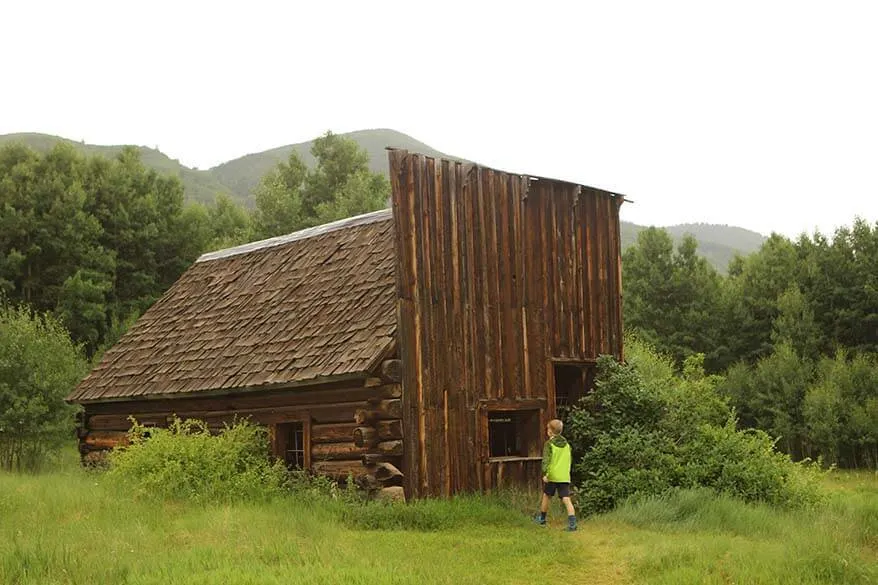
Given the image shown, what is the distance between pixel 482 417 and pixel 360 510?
10.0ft

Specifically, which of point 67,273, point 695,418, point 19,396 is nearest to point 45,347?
point 19,396

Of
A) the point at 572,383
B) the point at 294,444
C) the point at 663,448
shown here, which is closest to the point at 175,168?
the point at 294,444

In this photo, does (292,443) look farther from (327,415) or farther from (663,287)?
(663,287)

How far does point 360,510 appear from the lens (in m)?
14.2

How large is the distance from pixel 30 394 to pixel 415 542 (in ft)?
55.5

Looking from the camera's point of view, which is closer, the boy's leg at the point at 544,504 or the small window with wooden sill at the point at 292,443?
the boy's leg at the point at 544,504

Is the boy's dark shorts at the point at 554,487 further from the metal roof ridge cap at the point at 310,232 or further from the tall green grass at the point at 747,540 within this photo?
the metal roof ridge cap at the point at 310,232

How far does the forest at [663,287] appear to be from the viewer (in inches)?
1330

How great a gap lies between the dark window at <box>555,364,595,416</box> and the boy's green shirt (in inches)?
155

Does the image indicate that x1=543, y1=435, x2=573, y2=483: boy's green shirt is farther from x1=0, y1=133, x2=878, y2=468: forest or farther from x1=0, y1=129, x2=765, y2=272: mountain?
x1=0, y1=129, x2=765, y2=272: mountain

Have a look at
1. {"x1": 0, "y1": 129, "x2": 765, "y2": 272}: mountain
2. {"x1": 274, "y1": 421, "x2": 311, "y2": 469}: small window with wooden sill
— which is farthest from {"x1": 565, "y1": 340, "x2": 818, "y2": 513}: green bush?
{"x1": 0, "y1": 129, "x2": 765, "y2": 272}: mountain

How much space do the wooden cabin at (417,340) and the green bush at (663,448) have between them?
898 millimetres

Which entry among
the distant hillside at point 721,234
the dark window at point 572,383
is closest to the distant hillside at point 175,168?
the distant hillside at point 721,234

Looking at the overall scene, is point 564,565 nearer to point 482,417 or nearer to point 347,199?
point 482,417
